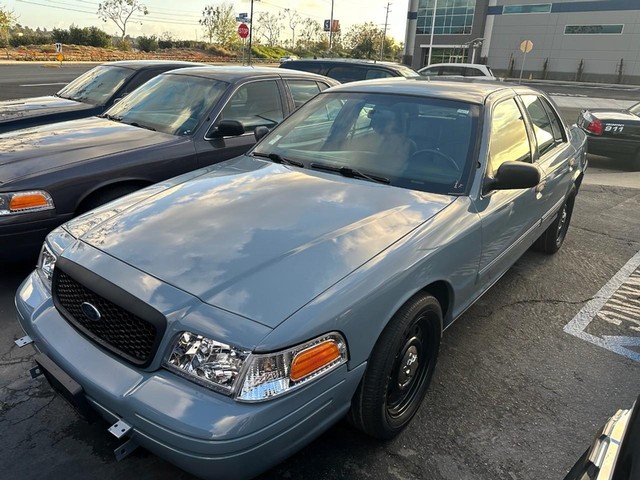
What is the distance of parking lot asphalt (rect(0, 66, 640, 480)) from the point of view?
226cm

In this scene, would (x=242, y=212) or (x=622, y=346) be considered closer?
(x=242, y=212)

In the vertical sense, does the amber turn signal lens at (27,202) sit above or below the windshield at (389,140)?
below

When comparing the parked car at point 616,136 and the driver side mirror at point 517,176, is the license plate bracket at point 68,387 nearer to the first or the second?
the driver side mirror at point 517,176

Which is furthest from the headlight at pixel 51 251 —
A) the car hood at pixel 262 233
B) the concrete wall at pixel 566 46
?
the concrete wall at pixel 566 46

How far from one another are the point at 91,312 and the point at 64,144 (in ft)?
8.56

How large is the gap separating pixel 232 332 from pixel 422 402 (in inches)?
56.7

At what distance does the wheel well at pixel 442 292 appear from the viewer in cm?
251

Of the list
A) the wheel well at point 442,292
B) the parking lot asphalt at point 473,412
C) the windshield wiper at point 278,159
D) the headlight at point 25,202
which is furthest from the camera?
the headlight at point 25,202

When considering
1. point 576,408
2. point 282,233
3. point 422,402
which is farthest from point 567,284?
point 282,233

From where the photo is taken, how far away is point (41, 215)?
11.6ft

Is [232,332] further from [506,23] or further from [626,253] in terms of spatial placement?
[506,23]

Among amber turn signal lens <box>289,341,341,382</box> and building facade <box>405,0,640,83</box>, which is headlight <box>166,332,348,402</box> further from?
building facade <box>405,0,640,83</box>

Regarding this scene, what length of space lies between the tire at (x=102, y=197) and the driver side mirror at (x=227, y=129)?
0.95 meters

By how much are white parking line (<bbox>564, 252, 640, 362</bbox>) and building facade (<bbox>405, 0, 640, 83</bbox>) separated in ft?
140
